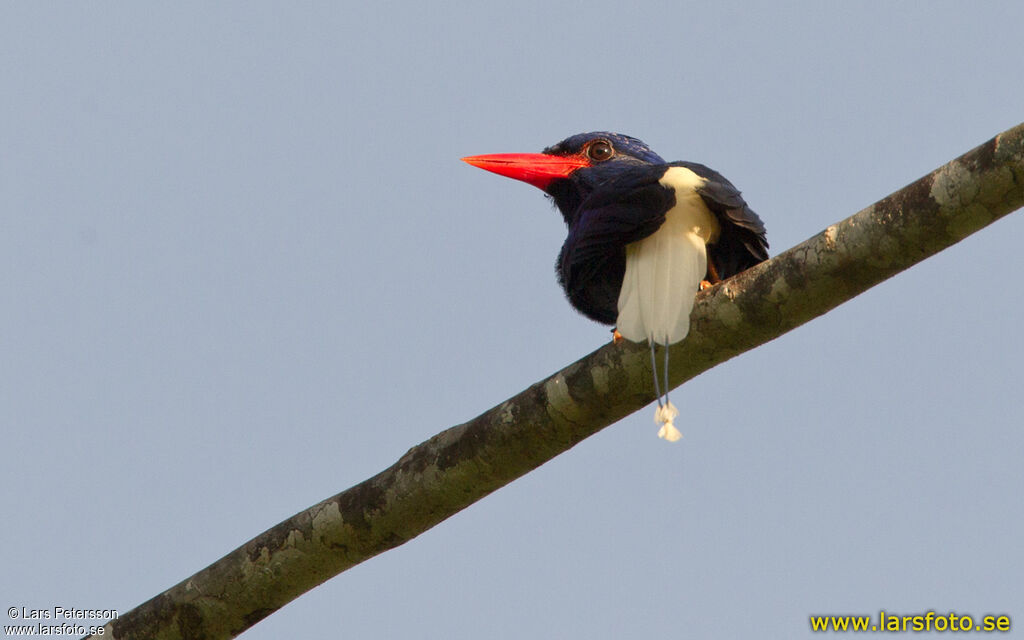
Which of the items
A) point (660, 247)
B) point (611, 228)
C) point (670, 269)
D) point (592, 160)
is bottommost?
point (670, 269)

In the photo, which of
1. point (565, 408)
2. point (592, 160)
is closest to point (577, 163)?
point (592, 160)

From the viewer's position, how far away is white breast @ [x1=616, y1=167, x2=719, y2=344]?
3.58 meters

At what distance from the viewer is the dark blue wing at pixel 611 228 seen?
4.05 m

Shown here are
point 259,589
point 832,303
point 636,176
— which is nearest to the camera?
point 832,303

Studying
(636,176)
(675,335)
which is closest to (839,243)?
(675,335)

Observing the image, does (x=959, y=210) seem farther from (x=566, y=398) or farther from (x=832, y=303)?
(x=566, y=398)

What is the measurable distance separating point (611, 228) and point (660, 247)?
19 centimetres

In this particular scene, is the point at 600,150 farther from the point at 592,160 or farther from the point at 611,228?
the point at 611,228

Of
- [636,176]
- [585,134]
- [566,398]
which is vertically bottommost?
[566,398]

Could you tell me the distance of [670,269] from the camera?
3932 millimetres

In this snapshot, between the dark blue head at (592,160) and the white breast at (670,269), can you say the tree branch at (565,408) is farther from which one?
the dark blue head at (592,160)

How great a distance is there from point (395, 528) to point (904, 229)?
191 centimetres

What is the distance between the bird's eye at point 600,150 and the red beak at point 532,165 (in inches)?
2.0

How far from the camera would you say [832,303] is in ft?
11.2
